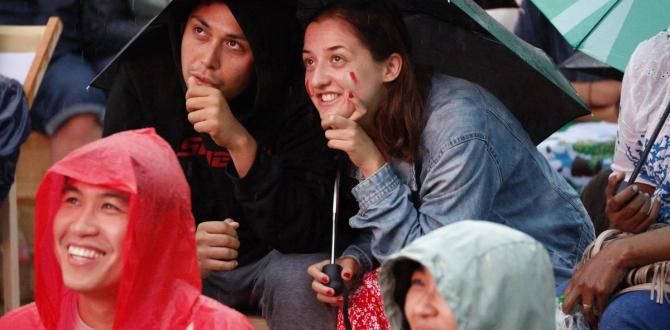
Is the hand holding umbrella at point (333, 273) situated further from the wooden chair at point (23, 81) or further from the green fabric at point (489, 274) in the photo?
the wooden chair at point (23, 81)

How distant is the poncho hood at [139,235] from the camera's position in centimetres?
386

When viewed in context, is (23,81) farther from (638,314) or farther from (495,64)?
(638,314)

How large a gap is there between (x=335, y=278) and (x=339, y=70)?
70 cm

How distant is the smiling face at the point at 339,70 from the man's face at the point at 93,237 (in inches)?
43.1

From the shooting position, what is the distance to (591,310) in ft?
14.7

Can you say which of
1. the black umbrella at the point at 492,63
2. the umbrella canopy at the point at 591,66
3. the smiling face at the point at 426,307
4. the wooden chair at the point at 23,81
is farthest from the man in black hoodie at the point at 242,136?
the umbrella canopy at the point at 591,66

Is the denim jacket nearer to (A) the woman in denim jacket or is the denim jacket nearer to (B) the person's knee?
(A) the woman in denim jacket

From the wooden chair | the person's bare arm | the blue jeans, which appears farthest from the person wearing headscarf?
the person's bare arm

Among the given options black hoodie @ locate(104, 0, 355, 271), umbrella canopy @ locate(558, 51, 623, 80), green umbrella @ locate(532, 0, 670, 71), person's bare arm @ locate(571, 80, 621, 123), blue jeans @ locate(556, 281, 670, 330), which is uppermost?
green umbrella @ locate(532, 0, 670, 71)

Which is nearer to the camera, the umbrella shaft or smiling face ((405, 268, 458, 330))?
smiling face ((405, 268, 458, 330))

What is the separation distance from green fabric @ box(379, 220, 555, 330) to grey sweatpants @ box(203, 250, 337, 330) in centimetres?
124

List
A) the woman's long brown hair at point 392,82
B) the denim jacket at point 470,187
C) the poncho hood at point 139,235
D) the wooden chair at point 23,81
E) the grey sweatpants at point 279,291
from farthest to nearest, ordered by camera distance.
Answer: the wooden chair at point 23,81 → the woman's long brown hair at point 392,82 → the grey sweatpants at point 279,291 → the denim jacket at point 470,187 → the poncho hood at point 139,235

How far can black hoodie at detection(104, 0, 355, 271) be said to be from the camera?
485 cm

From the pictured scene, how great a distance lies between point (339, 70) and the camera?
4.84 meters
